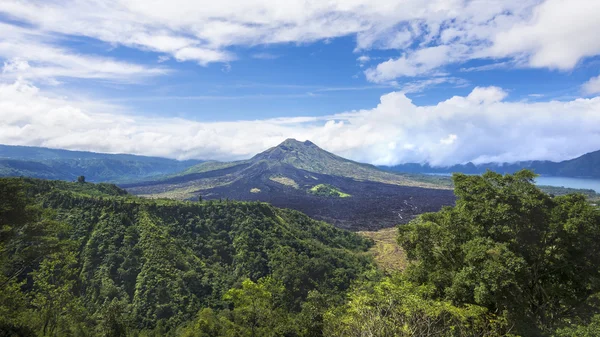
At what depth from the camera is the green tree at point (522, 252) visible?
43.9 ft

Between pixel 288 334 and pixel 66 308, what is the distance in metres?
17.1

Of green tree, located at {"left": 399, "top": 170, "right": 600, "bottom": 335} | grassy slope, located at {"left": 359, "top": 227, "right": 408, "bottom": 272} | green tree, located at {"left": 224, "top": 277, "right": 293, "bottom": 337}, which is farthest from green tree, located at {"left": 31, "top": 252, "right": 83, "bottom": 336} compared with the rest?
grassy slope, located at {"left": 359, "top": 227, "right": 408, "bottom": 272}

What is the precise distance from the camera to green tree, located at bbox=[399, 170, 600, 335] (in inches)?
527

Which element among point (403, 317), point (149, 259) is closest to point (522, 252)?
point (403, 317)

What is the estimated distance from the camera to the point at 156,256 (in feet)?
150

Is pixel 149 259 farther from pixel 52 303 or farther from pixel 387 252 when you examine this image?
pixel 387 252

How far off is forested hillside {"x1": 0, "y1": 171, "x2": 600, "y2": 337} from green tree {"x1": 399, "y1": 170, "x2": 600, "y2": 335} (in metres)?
0.06

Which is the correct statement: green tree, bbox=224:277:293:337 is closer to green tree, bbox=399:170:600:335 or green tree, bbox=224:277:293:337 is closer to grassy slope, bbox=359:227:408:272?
green tree, bbox=399:170:600:335

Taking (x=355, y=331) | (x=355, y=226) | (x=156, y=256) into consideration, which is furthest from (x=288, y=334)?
(x=355, y=226)

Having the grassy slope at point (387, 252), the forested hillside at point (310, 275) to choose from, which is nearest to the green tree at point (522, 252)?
the forested hillside at point (310, 275)

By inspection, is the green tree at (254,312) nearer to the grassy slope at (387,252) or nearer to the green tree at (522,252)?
the green tree at (522,252)

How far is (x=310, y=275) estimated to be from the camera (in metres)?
53.5

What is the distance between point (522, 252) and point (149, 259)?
45.0 m

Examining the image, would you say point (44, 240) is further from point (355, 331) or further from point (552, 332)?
point (552, 332)
